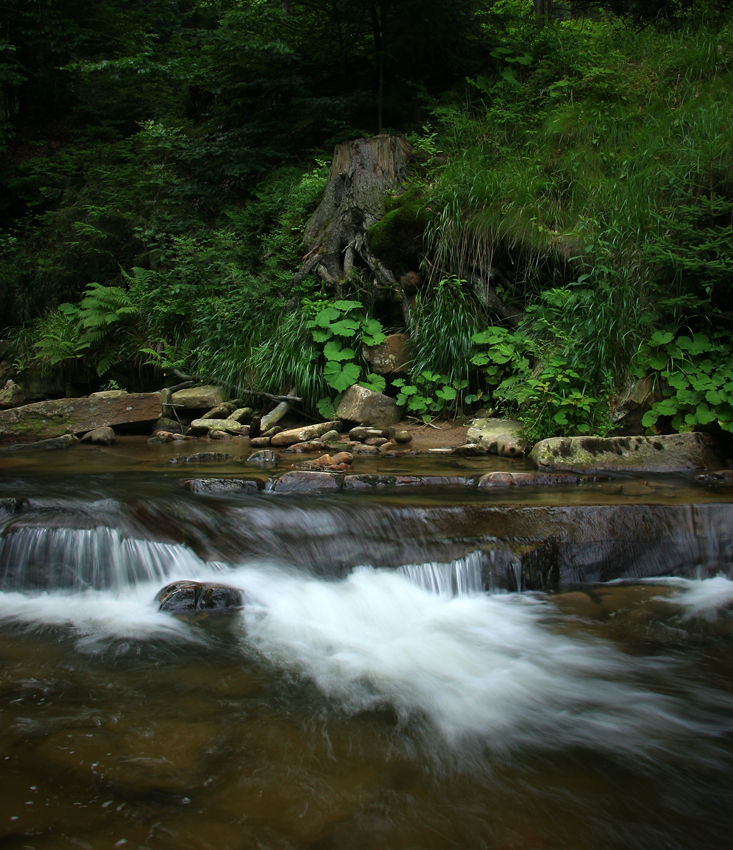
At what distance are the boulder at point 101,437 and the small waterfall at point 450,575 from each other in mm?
5062

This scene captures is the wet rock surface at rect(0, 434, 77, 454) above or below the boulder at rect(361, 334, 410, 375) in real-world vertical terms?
below

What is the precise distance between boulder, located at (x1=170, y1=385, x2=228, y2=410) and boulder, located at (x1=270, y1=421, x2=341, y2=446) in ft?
5.38

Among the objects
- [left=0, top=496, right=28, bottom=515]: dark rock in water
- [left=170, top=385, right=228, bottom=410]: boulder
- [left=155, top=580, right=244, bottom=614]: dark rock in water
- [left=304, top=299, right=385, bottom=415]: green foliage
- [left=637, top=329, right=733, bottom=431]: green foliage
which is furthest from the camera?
[left=170, top=385, right=228, bottom=410]: boulder

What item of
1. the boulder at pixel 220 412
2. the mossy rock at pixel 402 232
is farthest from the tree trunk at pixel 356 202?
the boulder at pixel 220 412

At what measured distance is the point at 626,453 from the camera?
221 inches

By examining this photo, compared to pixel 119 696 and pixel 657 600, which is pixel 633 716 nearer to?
pixel 657 600

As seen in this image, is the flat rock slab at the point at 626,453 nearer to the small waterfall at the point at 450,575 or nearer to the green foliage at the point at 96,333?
the small waterfall at the point at 450,575

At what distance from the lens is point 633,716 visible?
254 centimetres

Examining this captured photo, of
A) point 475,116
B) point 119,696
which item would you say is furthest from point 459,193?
point 119,696

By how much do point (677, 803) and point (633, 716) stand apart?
551 mm

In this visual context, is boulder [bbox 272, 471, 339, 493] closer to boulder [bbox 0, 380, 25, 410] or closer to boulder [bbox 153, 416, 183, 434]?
boulder [bbox 153, 416, 183, 434]

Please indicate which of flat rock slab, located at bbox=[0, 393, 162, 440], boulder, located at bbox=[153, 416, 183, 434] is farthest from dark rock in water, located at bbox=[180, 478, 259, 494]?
flat rock slab, located at bbox=[0, 393, 162, 440]

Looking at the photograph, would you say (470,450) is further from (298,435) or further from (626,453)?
(298,435)

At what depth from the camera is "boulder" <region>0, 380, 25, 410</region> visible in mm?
9148
